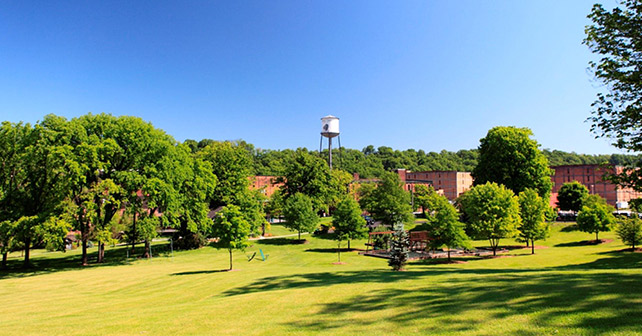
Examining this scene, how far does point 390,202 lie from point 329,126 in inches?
1511

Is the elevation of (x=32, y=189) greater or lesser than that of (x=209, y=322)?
greater

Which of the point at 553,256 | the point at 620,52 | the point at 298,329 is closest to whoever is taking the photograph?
the point at 298,329

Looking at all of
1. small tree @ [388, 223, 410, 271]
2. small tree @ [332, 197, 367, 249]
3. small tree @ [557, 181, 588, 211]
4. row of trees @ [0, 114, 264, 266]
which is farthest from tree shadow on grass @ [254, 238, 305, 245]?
small tree @ [557, 181, 588, 211]

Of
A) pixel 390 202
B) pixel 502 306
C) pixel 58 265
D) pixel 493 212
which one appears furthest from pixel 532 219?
pixel 58 265

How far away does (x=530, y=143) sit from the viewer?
4797 centimetres

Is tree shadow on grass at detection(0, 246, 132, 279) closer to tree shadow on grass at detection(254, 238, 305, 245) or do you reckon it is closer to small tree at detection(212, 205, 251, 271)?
small tree at detection(212, 205, 251, 271)

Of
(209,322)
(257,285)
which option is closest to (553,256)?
(257,285)

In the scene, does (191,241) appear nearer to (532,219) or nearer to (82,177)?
(82,177)

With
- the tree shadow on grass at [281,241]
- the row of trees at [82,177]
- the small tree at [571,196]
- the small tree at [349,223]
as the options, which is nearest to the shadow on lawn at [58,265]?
the row of trees at [82,177]

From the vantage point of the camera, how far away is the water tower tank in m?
87.0

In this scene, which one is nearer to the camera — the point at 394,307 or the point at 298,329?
the point at 298,329

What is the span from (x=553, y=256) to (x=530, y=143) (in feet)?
66.4

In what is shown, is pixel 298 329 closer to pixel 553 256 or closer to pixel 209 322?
pixel 209 322

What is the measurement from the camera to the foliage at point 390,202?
51.9 metres
